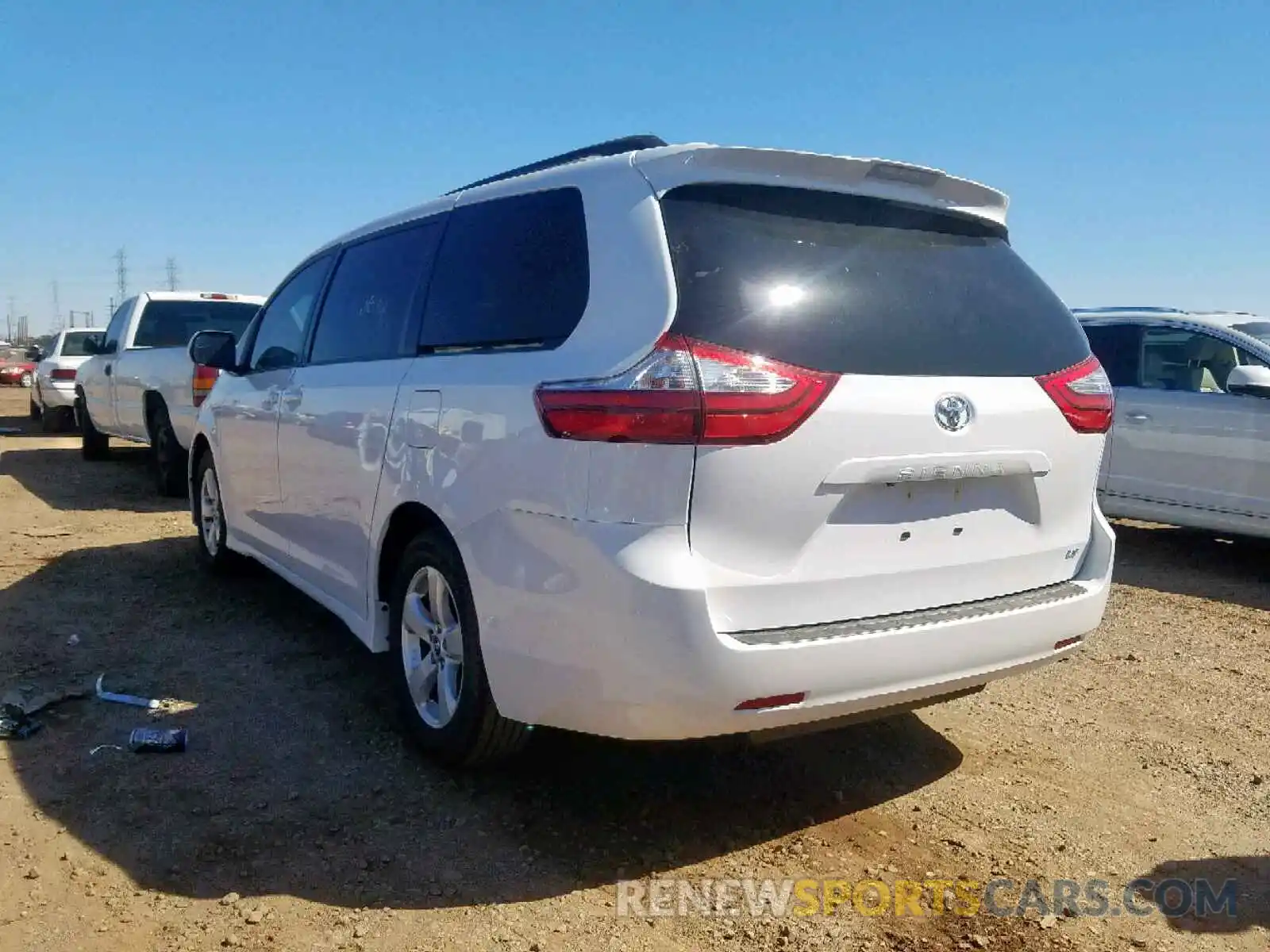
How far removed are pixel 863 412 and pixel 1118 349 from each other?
5829 millimetres

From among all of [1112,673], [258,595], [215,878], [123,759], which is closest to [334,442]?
[123,759]

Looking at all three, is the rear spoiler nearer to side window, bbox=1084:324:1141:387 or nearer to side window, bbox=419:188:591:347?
side window, bbox=419:188:591:347

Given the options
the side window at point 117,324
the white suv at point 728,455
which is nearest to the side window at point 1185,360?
the white suv at point 728,455

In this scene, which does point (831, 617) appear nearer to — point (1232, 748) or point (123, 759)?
point (1232, 748)

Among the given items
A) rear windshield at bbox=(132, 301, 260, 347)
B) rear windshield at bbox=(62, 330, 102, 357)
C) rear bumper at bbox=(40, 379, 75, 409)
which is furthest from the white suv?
rear windshield at bbox=(62, 330, 102, 357)

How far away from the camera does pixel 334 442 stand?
4.16m

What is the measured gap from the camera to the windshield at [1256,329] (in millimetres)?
7031

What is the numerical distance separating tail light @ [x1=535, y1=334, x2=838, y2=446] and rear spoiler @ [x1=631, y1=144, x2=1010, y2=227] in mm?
534

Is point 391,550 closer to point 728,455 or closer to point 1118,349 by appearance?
point 728,455

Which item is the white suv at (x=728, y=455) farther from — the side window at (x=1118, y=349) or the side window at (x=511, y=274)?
the side window at (x=1118, y=349)

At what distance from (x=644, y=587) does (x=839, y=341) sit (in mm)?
839

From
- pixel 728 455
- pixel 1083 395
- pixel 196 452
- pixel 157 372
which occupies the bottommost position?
pixel 196 452

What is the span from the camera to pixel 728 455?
2.63m
